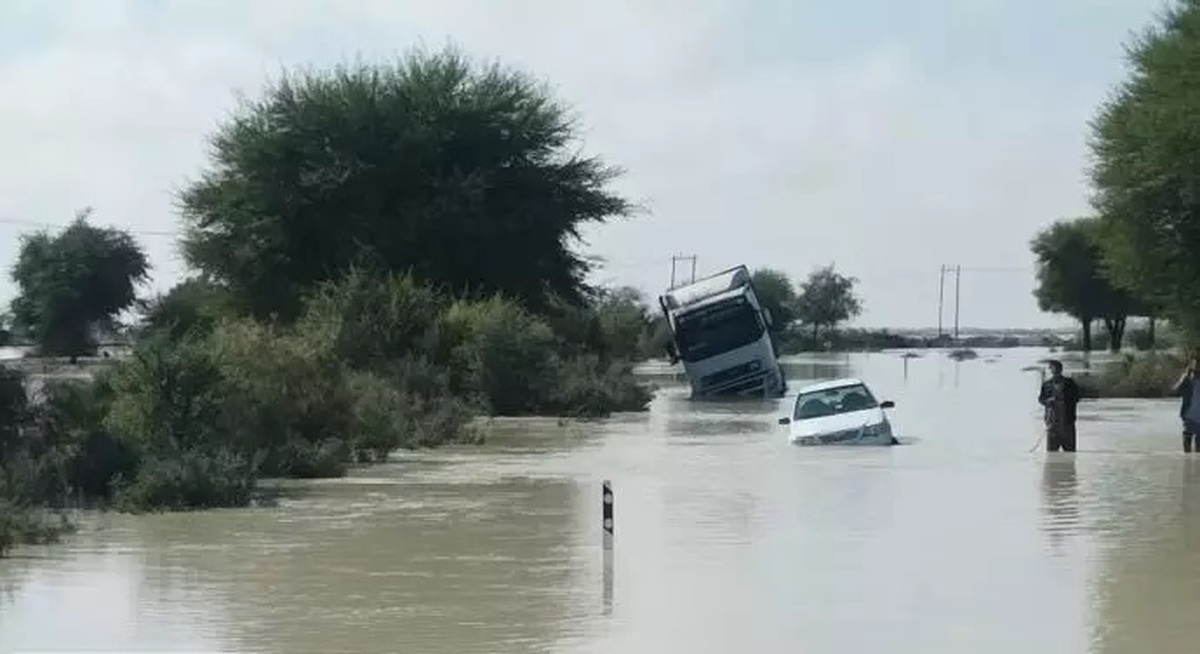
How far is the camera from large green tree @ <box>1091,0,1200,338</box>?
186 ft

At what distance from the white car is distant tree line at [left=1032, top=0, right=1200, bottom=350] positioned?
→ 59.8 feet

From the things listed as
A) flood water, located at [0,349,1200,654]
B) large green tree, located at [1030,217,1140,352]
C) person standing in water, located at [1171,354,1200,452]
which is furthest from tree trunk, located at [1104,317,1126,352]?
flood water, located at [0,349,1200,654]

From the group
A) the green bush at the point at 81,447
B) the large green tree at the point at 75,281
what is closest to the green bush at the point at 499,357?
the green bush at the point at 81,447

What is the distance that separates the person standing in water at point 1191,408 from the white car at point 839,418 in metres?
5.75

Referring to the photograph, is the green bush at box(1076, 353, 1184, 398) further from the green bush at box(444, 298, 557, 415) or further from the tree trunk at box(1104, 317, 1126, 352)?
the tree trunk at box(1104, 317, 1126, 352)

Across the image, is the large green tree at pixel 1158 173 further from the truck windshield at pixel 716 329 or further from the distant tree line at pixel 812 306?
the distant tree line at pixel 812 306

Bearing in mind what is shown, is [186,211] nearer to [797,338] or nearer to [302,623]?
[302,623]

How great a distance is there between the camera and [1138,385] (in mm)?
69688

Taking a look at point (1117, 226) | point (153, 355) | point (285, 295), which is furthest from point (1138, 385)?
point (153, 355)

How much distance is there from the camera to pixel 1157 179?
58.2 metres

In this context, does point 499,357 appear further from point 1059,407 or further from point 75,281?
point 75,281

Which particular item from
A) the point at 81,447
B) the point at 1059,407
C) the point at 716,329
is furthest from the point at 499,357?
the point at 81,447

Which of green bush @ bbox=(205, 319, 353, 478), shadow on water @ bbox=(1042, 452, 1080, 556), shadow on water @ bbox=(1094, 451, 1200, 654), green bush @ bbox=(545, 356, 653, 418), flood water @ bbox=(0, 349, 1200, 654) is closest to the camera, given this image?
shadow on water @ bbox=(1094, 451, 1200, 654)

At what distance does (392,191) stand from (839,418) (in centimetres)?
2939
